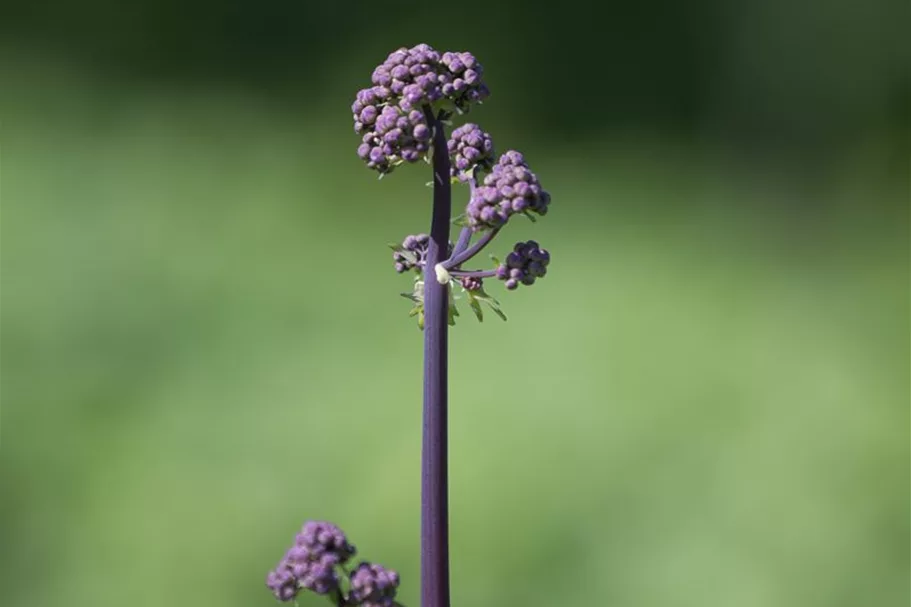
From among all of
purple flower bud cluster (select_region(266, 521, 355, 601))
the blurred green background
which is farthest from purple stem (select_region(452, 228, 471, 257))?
the blurred green background

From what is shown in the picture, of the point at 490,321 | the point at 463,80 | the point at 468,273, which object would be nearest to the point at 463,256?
the point at 468,273

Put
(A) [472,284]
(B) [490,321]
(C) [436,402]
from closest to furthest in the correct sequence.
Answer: (C) [436,402] < (A) [472,284] < (B) [490,321]

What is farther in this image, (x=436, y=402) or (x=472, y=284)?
(x=472, y=284)

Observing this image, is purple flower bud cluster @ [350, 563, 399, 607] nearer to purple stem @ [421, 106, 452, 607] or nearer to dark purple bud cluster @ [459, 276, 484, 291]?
purple stem @ [421, 106, 452, 607]

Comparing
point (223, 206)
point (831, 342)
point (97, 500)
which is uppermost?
point (223, 206)

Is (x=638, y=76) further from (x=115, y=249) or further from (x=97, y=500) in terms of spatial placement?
(x=97, y=500)

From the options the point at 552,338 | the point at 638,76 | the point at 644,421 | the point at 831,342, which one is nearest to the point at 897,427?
the point at 831,342

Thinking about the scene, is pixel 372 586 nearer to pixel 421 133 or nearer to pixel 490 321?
pixel 421 133
